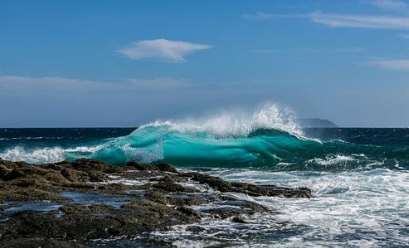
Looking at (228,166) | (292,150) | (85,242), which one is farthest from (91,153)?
(85,242)

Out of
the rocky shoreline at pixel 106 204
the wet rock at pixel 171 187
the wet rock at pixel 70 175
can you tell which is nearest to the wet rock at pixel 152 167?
the rocky shoreline at pixel 106 204

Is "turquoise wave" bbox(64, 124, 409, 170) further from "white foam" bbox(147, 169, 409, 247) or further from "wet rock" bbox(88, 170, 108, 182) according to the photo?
"wet rock" bbox(88, 170, 108, 182)

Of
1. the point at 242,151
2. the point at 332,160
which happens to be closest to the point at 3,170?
the point at 332,160

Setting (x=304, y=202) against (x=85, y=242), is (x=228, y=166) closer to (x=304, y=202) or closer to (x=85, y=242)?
(x=304, y=202)

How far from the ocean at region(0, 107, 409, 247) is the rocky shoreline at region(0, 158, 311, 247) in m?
0.60

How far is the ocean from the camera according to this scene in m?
11.1

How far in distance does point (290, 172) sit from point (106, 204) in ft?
45.4

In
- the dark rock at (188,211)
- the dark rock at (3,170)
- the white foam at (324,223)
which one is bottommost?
the white foam at (324,223)

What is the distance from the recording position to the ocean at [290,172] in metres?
11.1

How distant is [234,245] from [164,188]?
612 cm

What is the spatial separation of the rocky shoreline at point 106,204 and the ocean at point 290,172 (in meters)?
0.60

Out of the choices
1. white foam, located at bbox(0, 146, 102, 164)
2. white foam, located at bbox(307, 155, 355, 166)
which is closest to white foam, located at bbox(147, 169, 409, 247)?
white foam, located at bbox(307, 155, 355, 166)

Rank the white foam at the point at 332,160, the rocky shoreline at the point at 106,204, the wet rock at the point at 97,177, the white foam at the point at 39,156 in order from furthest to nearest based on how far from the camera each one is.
→ the white foam at the point at 39,156 → the white foam at the point at 332,160 → the wet rock at the point at 97,177 → the rocky shoreline at the point at 106,204

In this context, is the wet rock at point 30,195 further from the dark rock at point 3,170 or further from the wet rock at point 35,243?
the dark rock at point 3,170
